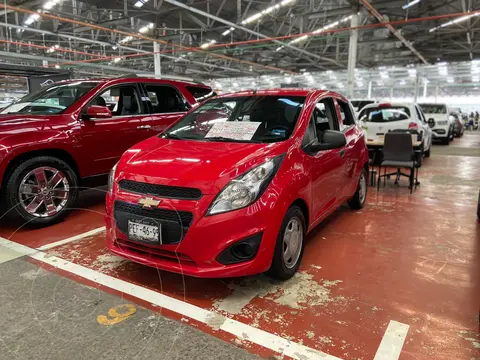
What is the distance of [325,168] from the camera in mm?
3322

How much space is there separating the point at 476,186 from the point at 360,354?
590cm

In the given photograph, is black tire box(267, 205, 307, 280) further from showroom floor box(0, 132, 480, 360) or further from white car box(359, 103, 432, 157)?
white car box(359, 103, 432, 157)

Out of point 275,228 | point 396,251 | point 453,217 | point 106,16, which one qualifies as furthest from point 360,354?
point 106,16

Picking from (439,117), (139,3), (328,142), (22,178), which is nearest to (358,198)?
(328,142)

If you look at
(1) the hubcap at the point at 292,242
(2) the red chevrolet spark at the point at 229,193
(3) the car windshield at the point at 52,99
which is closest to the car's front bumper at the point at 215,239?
(2) the red chevrolet spark at the point at 229,193

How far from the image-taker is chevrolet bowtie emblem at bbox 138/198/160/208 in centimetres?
247

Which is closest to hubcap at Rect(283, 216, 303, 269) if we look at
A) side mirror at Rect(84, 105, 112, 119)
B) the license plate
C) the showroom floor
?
the showroom floor

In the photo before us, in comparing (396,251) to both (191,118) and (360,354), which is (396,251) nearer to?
(360,354)

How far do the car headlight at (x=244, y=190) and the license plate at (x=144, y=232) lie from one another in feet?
1.38

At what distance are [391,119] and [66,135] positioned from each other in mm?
7420

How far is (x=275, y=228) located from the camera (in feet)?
8.28

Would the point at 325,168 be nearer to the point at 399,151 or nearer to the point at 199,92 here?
the point at 199,92

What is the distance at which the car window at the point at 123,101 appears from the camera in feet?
15.7

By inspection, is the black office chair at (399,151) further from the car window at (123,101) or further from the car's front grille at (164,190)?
the car's front grille at (164,190)
